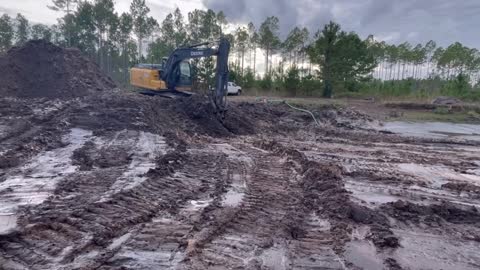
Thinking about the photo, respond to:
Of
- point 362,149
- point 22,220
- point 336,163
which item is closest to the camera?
point 22,220

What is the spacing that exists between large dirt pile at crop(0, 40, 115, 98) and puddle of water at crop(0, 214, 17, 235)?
15.5m

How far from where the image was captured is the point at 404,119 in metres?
21.8

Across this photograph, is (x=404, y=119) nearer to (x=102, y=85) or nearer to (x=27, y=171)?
(x=102, y=85)

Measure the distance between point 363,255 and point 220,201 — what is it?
96.1 inches

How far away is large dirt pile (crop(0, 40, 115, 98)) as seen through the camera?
762 inches

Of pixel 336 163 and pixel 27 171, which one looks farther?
pixel 336 163

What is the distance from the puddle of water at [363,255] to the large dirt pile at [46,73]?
1792 centimetres

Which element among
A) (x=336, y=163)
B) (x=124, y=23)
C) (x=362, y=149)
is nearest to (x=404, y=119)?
(x=362, y=149)

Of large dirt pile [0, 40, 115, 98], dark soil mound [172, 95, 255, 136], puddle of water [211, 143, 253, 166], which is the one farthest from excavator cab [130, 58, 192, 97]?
puddle of water [211, 143, 253, 166]

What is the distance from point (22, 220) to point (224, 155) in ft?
17.9

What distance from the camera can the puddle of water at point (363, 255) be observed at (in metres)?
4.46

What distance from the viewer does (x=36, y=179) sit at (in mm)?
6938

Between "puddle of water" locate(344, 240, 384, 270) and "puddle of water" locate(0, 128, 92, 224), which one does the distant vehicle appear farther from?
"puddle of water" locate(344, 240, 384, 270)

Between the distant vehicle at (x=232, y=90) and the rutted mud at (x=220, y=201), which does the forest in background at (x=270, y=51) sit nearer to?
the distant vehicle at (x=232, y=90)
